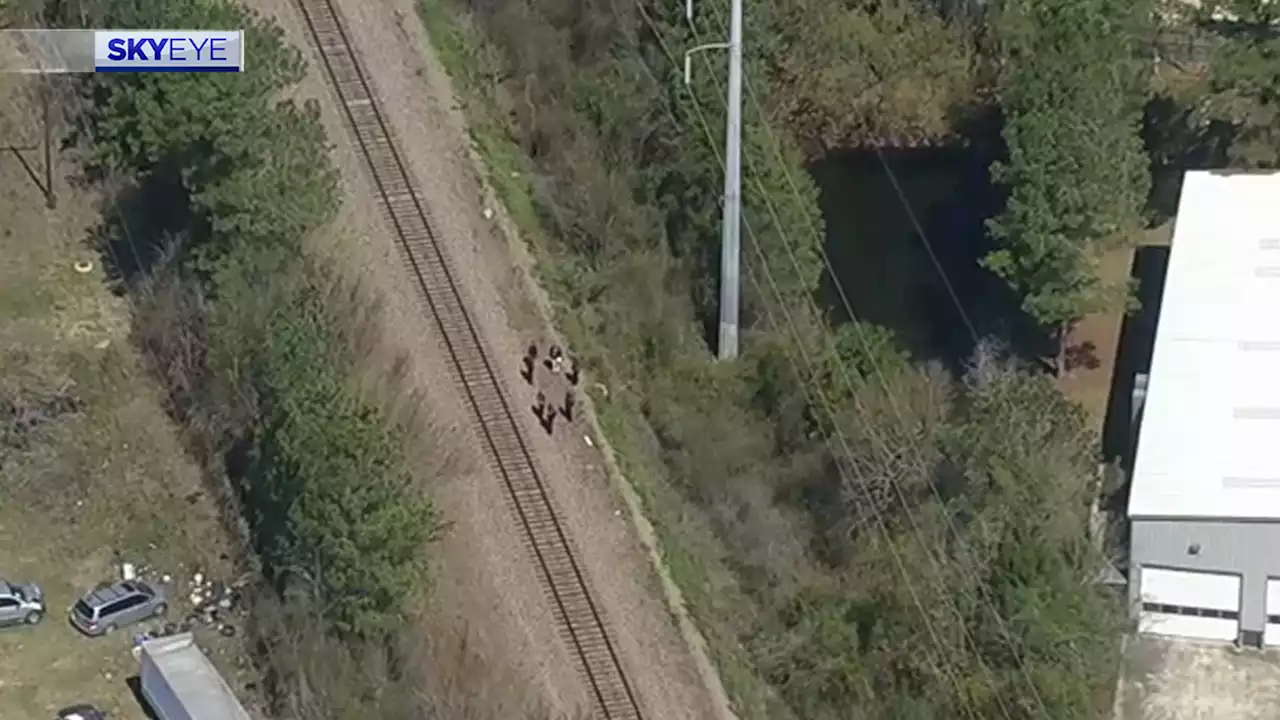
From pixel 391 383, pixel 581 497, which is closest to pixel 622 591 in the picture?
pixel 581 497

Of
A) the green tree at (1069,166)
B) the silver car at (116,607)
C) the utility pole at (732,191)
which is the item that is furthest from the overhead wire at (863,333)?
the silver car at (116,607)

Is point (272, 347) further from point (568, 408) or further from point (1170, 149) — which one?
point (1170, 149)

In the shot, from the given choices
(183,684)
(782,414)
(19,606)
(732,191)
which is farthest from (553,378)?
(19,606)

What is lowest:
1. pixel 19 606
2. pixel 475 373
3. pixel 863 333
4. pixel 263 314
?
pixel 19 606

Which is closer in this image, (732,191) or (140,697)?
(140,697)

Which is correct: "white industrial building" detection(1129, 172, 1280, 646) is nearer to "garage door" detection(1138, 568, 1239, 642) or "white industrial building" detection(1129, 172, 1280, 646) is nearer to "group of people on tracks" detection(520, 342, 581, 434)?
"garage door" detection(1138, 568, 1239, 642)

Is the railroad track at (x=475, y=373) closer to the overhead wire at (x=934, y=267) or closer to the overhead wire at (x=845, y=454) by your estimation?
the overhead wire at (x=845, y=454)
